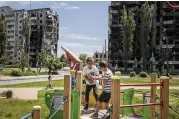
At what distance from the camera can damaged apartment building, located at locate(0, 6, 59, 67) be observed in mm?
106375

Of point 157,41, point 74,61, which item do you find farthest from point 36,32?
point 74,61

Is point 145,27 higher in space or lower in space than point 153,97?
higher

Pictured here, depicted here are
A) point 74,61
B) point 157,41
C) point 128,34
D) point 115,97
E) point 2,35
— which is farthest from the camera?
point 157,41

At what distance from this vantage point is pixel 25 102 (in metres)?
14.5

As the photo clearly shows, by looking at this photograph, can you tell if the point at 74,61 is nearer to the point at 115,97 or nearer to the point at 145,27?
the point at 115,97

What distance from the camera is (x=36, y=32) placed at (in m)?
107

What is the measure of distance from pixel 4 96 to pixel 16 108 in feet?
17.9

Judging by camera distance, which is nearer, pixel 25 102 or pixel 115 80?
pixel 115 80

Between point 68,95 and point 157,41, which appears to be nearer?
point 68,95

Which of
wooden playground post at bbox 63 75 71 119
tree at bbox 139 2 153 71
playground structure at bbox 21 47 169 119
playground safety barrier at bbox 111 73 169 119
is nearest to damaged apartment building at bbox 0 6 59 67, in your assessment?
tree at bbox 139 2 153 71

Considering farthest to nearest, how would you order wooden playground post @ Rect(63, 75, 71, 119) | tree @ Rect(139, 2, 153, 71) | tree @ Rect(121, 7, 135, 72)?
tree @ Rect(121, 7, 135, 72) → tree @ Rect(139, 2, 153, 71) → wooden playground post @ Rect(63, 75, 71, 119)

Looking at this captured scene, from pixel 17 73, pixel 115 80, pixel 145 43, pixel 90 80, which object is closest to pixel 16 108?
pixel 90 80

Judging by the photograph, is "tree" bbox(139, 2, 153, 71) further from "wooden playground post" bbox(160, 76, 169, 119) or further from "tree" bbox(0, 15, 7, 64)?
"wooden playground post" bbox(160, 76, 169, 119)

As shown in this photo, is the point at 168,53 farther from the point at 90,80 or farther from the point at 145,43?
the point at 90,80
